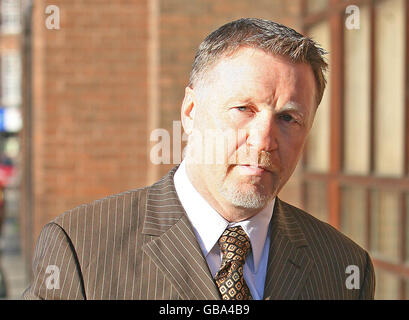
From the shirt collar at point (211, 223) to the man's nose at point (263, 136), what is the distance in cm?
27

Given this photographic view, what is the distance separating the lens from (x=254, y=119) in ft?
4.46

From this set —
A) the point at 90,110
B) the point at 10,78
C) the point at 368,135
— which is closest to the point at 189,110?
the point at 368,135

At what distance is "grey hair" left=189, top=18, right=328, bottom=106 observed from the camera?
1364 millimetres

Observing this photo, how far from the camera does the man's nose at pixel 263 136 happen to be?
1344mm

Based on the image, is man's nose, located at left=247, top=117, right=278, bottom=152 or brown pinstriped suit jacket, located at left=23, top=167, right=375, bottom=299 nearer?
man's nose, located at left=247, top=117, right=278, bottom=152

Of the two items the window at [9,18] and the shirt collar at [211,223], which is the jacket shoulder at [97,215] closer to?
the shirt collar at [211,223]

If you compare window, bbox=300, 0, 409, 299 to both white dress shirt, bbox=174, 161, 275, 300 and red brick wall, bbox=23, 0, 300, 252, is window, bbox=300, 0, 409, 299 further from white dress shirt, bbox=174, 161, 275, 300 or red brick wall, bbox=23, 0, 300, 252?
white dress shirt, bbox=174, 161, 275, 300

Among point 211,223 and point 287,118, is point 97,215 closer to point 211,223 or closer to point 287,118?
point 211,223

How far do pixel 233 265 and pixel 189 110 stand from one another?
36 cm

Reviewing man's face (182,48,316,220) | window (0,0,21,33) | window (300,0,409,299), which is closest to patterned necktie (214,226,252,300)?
man's face (182,48,316,220)

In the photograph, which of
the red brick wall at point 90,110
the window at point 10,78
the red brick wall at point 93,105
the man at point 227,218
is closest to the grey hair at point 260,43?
the man at point 227,218

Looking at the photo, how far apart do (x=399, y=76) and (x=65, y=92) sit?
2914 mm

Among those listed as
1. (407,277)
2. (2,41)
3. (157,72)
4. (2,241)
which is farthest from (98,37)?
(2,41)

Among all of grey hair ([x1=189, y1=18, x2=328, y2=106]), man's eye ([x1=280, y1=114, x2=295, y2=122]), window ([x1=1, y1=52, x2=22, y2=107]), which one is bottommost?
man's eye ([x1=280, y1=114, x2=295, y2=122])
